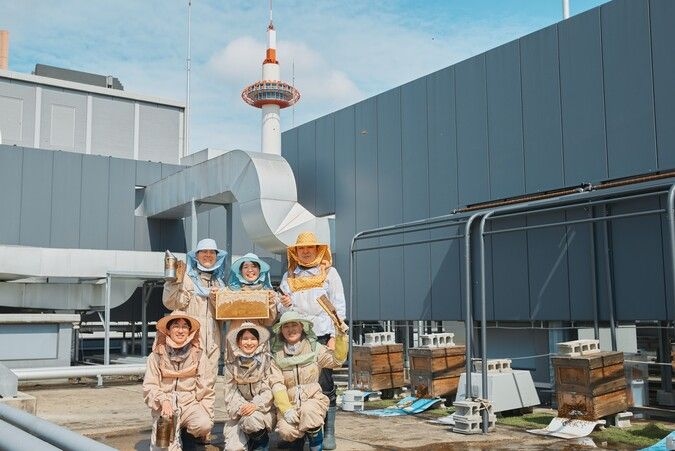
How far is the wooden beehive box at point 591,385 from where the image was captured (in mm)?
7898

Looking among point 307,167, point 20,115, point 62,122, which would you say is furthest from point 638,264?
point 20,115

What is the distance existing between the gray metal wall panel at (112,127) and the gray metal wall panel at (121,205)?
13.7m

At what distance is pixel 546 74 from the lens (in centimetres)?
1046

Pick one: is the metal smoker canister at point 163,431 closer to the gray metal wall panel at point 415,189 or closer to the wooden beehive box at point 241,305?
the wooden beehive box at point 241,305

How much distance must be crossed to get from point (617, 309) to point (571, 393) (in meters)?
1.75

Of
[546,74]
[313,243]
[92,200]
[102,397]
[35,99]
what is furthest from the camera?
[35,99]

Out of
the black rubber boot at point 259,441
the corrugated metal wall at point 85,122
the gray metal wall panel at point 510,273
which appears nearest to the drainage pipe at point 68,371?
the black rubber boot at point 259,441

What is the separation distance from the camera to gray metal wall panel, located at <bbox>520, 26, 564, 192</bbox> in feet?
33.7

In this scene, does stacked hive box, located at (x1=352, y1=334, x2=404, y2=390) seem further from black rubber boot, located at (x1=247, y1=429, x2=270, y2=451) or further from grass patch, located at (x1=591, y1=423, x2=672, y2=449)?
black rubber boot, located at (x1=247, y1=429, x2=270, y2=451)

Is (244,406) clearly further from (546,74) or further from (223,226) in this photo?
(223,226)

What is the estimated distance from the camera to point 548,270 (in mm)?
10203

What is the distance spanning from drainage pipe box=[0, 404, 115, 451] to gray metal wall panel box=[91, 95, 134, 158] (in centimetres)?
2882

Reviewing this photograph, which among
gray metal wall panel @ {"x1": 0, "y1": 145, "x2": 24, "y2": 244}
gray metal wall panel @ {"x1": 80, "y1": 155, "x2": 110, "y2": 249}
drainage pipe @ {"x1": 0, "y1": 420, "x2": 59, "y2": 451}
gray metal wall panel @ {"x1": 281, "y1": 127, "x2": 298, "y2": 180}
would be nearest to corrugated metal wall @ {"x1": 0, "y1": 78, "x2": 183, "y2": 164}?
gray metal wall panel @ {"x1": 80, "y1": 155, "x2": 110, "y2": 249}

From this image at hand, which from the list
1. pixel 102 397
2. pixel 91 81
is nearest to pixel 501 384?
pixel 102 397
